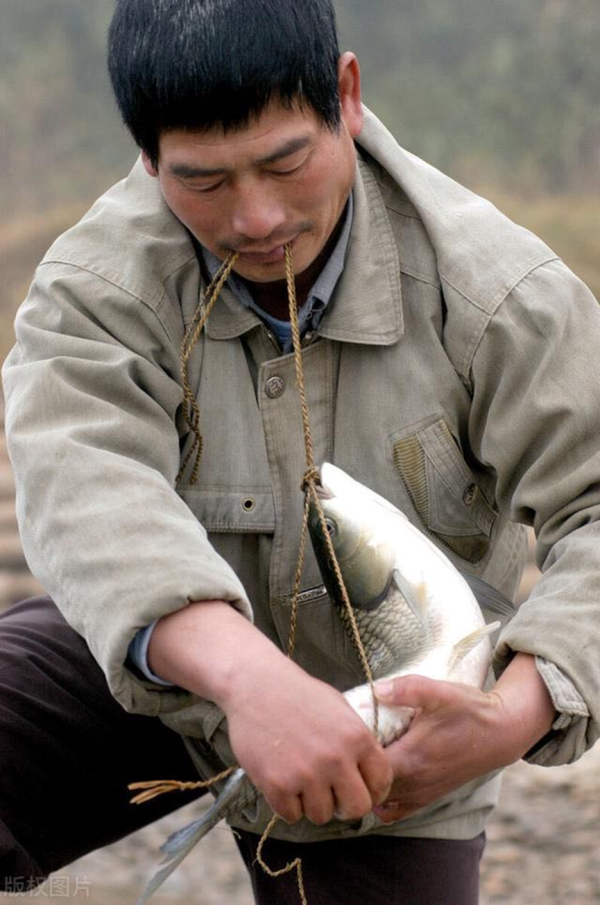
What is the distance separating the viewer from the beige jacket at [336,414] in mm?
1985

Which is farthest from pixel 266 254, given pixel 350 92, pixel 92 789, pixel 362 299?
pixel 92 789

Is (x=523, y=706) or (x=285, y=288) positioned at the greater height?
(x=285, y=288)

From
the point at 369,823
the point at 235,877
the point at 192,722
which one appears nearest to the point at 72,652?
the point at 192,722

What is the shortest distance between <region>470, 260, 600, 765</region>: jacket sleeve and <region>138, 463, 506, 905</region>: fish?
0.08 m

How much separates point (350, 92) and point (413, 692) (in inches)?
37.3

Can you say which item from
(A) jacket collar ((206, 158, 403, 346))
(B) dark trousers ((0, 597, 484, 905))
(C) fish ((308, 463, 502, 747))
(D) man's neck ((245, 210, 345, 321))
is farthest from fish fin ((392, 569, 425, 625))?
(B) dark trousers ((0, 597, 484, 905))

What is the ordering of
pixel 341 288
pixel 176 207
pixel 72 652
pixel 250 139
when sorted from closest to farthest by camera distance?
pixel 250 139
pixel 176 207
pixel 341 288
pixel 72 652

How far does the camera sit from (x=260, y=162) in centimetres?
195

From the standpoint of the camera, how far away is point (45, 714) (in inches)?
92.5

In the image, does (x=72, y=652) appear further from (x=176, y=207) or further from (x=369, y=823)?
(x=176, y=207)

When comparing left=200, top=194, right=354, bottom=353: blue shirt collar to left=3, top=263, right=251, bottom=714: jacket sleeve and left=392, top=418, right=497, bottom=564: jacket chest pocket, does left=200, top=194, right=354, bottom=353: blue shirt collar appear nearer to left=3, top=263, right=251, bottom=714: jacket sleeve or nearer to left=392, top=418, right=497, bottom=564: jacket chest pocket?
left=3, top=263, right=251, bottom=714: jacket sleeve

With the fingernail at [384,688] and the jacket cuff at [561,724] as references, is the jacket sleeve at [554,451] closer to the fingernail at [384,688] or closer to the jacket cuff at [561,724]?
the jacket cuff at [561,724]

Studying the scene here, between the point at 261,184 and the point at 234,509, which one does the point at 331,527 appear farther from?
the point at 261,184

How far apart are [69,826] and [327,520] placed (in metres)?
0.82
